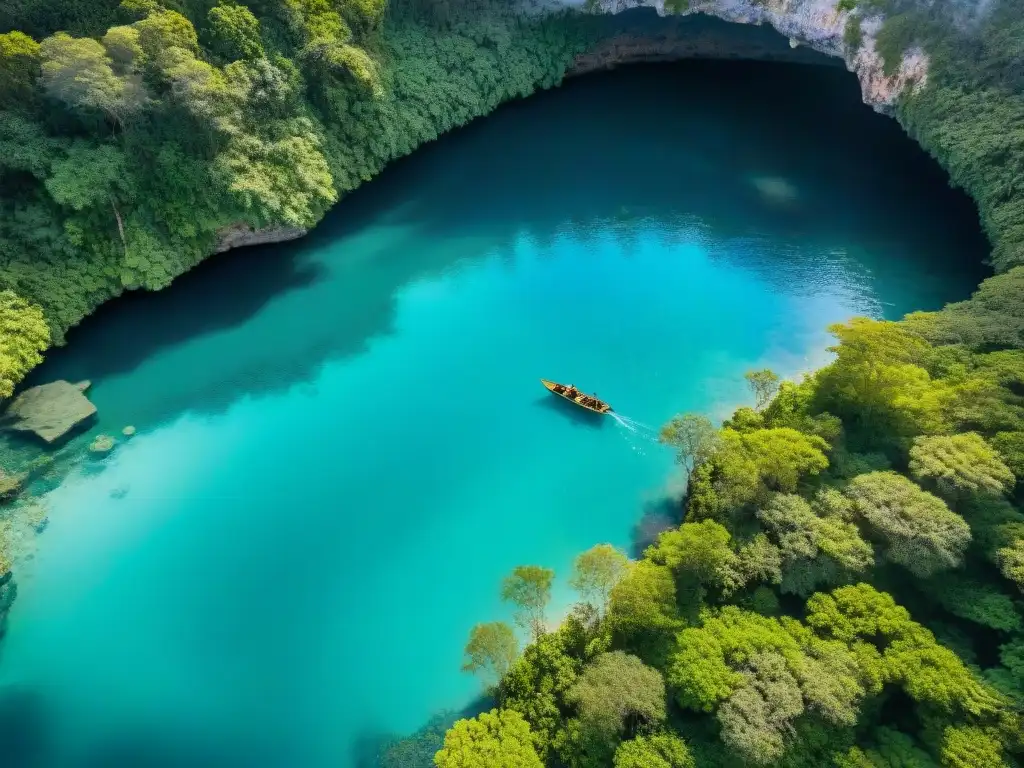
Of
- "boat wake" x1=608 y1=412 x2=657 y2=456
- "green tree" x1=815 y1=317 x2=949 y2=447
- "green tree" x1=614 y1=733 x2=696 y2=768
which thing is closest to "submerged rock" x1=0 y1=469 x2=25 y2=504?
"boat wake" x1=608 y1=412 x2=657 y2=456

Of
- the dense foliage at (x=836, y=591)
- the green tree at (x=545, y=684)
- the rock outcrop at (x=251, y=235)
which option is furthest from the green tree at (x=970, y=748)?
the rock outcrop at (x=251, y=235)

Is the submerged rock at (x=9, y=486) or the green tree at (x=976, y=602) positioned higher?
the green tree at (x=976, y=602)

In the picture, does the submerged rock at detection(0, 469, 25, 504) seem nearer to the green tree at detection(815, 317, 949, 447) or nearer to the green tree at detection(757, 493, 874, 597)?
the green tree at detection(757, 493, 874, 597)

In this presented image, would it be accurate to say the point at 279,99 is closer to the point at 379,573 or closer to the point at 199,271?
the point at 199,271

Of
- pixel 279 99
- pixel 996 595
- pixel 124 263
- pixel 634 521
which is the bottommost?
pixel 634 521

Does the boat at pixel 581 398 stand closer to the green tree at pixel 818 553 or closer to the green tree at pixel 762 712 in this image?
the green tree at pixel 818 553

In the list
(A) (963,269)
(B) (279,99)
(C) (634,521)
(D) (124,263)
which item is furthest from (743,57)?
(D) (124,263)
